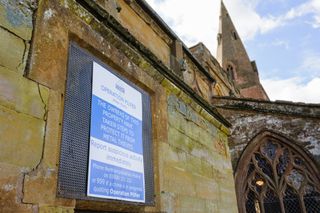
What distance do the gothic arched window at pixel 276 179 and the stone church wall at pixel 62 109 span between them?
121 inches

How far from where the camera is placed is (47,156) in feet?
6.34


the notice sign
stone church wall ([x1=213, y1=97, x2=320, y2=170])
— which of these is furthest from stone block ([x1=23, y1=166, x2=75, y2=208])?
stone church wall ([x1=213, y1=97, x2=320, y2=170])

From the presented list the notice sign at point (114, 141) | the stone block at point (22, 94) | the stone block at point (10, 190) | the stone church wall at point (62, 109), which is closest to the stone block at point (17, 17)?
the stone church wall at point (62, 109)

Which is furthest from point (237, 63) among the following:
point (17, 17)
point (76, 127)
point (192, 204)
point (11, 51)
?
point (11, 51)

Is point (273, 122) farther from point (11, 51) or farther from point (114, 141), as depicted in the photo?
point (11, 51)

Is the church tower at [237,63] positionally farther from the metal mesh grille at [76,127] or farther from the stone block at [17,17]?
the stone block at [17,17]

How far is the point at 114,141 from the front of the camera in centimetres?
260

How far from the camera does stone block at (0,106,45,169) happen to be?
1.69 meters

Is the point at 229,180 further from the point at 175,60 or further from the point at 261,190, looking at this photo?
the point at 261,190

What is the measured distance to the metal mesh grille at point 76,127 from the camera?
208 cm

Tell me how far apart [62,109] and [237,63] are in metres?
25.0

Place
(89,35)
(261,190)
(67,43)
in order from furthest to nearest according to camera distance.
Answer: (261,190) < (89,35) < (67,43)

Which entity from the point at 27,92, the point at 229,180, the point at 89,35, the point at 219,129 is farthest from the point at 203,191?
the point at 27,92

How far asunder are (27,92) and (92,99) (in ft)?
2.20
